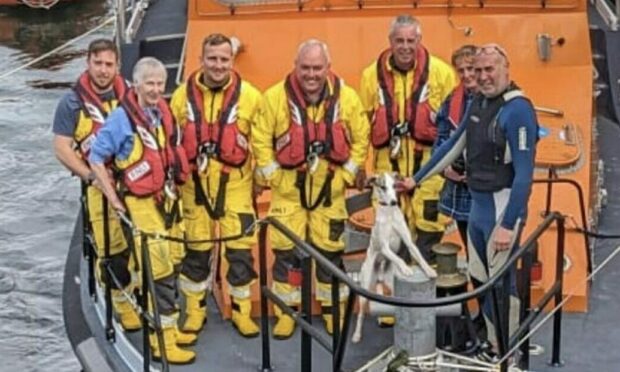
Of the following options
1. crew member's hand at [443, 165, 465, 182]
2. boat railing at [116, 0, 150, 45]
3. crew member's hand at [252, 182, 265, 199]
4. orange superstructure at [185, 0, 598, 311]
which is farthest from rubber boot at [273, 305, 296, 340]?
boat railing at [116, 0, 150, 45]

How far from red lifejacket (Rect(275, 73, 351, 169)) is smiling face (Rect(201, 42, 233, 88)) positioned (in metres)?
0.28

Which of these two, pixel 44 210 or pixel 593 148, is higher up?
pixel 593 148

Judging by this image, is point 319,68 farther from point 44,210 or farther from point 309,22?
point 44,210

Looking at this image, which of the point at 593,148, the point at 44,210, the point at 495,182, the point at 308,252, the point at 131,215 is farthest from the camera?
the point at 44,210

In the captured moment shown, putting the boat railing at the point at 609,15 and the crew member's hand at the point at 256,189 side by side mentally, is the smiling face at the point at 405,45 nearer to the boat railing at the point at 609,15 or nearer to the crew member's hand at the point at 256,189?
the crew member's hand at the point at 256,189

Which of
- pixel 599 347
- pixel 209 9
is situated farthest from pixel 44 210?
pixel 599 347

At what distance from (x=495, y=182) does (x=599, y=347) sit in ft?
3.28

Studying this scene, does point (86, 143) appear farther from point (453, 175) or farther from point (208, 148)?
point (453, 175)

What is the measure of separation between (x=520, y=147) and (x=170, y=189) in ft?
5.04

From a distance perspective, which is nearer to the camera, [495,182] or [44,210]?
[495,182]

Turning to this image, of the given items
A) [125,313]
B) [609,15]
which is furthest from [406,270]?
[609,15]

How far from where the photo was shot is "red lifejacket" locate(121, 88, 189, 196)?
5.15 m

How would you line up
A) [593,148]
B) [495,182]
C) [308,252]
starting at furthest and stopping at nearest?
1. [593,148]
2. [495,182]
3. [308,252]

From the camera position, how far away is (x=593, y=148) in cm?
683
